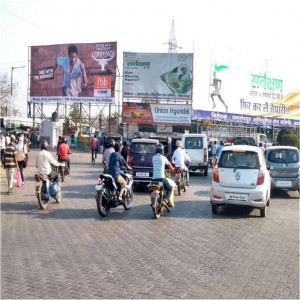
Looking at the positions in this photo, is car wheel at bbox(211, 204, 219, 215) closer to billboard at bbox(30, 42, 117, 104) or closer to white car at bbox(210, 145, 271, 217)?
white car at bbox(210, 145, 271, 217)

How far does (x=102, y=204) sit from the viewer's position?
9.98 meters

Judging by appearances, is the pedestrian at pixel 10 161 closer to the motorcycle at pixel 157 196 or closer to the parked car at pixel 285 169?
the motorcycle at pixel 157 196

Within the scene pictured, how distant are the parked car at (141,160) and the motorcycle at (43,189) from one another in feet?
13.1

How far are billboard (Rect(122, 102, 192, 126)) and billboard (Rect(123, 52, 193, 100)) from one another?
3.40 ft

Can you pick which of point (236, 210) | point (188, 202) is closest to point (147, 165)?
point (188, 202)


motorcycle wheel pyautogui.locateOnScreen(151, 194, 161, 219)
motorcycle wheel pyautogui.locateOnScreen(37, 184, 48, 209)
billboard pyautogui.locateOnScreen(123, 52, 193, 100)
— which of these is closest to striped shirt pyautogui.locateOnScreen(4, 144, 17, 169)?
motorcycle wheel pyautogui.locateOnScreen(37, 184, 48, 209)

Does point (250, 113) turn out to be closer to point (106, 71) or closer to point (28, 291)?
point (106, 71)

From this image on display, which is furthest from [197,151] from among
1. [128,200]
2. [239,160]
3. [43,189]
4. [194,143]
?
[43,189]

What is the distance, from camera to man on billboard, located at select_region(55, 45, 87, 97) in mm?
38906

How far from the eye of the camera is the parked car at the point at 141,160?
1471 centimetres

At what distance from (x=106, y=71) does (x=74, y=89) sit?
357 centimetres

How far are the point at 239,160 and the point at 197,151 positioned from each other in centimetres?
1049

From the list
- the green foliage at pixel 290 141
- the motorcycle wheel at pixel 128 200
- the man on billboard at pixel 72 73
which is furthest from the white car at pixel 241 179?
the man on billboard at pixel 72 73

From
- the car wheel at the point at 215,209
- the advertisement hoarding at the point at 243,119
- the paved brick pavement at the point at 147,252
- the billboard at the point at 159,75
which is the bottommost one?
the paved brick pavement at the point at 147,252
